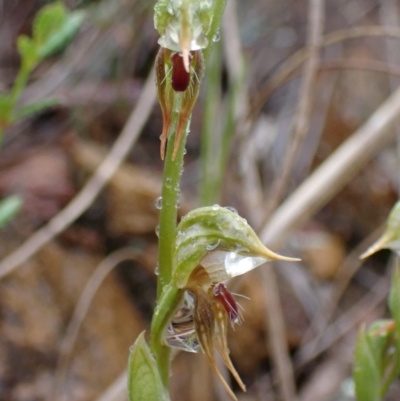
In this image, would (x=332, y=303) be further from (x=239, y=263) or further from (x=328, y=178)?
(x=239, y=263)

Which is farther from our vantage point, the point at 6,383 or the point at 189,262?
the point at 6,383

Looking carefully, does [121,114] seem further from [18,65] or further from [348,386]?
[348,386]

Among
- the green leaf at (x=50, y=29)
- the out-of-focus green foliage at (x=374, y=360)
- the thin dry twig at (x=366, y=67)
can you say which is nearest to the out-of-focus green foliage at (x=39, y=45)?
the green leaf at (x=50, y=29)

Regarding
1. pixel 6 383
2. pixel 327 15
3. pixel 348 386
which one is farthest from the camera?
pixel 327 15

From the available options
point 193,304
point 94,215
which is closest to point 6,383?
point 94,215

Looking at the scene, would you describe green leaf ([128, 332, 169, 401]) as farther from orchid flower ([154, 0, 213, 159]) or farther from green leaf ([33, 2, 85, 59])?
green leaf ([33, 2, 85, 59])
